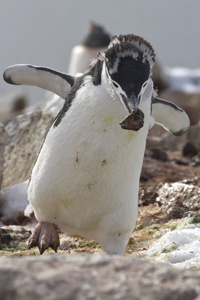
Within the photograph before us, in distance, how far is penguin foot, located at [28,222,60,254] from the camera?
3.84 m

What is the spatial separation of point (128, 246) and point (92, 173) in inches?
38.0

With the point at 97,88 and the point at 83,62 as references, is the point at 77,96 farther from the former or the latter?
the point at 83,62

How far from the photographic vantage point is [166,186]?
5.57 meters

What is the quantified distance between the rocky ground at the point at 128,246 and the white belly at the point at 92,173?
0.30 metres

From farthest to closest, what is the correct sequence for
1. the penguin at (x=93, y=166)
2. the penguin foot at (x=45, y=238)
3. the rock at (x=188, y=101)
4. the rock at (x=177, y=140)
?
1. the rock at (x=188, y=101)
2. the rock at (x=177, y=140)
3. the penguin foot at (x=45, y=238)
4. the penguin at (x=93, y=166)

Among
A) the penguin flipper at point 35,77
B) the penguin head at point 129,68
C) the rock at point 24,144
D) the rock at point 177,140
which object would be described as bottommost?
the rock at point 177,140

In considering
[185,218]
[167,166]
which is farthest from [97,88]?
[167,166]

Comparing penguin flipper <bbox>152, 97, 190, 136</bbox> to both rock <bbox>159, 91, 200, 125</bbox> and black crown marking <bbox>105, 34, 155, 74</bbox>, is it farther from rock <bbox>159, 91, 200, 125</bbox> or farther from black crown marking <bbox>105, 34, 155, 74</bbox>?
rock <bbox>159, 91, 200, 125</bbox>

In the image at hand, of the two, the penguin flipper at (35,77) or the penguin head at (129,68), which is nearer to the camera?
the penguin head at (129,68)

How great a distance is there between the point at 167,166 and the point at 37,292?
5.70 meters

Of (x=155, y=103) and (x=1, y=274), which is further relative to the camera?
(x=155, y=103)

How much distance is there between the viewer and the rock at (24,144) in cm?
638

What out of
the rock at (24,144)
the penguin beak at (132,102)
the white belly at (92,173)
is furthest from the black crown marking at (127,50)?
the rock at (24,144)

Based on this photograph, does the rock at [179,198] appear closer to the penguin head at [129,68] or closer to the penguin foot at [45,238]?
the penguin foot at [45,238]
